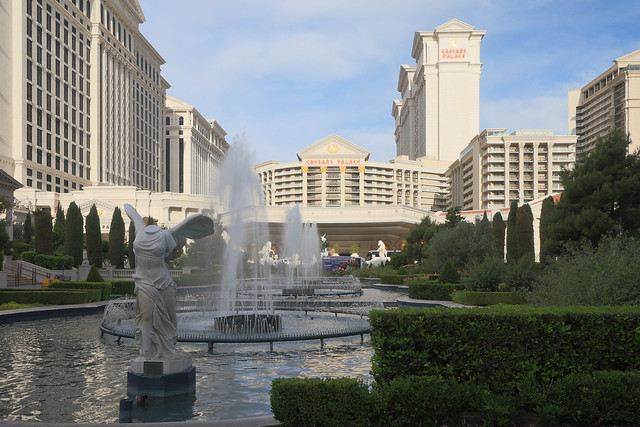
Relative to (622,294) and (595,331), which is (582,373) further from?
(622,294)

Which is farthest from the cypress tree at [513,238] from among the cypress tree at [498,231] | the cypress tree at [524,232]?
the cypress tree at [498,231]

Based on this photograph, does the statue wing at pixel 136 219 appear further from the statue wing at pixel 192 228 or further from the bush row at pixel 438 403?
the bush row at pixel 438 403

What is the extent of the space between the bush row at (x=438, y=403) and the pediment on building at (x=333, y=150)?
119 metres

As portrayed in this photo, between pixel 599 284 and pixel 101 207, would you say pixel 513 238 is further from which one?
pixel 101 207

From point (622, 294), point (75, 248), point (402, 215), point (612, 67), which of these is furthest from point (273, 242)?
point (622, 294)

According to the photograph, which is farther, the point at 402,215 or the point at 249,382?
the point at 402,215

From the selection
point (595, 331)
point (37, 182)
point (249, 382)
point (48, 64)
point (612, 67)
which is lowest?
point (249, 382)

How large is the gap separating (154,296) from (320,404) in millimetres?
3410

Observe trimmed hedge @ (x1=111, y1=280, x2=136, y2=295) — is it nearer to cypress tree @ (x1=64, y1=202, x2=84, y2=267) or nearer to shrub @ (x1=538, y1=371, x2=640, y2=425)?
cypress tree @ (x1=64, y1=202, x2=84, y2=267)

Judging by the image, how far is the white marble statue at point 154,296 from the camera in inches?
314

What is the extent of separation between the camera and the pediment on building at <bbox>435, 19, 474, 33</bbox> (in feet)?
428

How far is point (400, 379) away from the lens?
6.32 m

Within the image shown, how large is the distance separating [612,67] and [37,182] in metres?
115

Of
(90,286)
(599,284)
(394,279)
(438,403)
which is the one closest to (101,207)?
(394,279)
